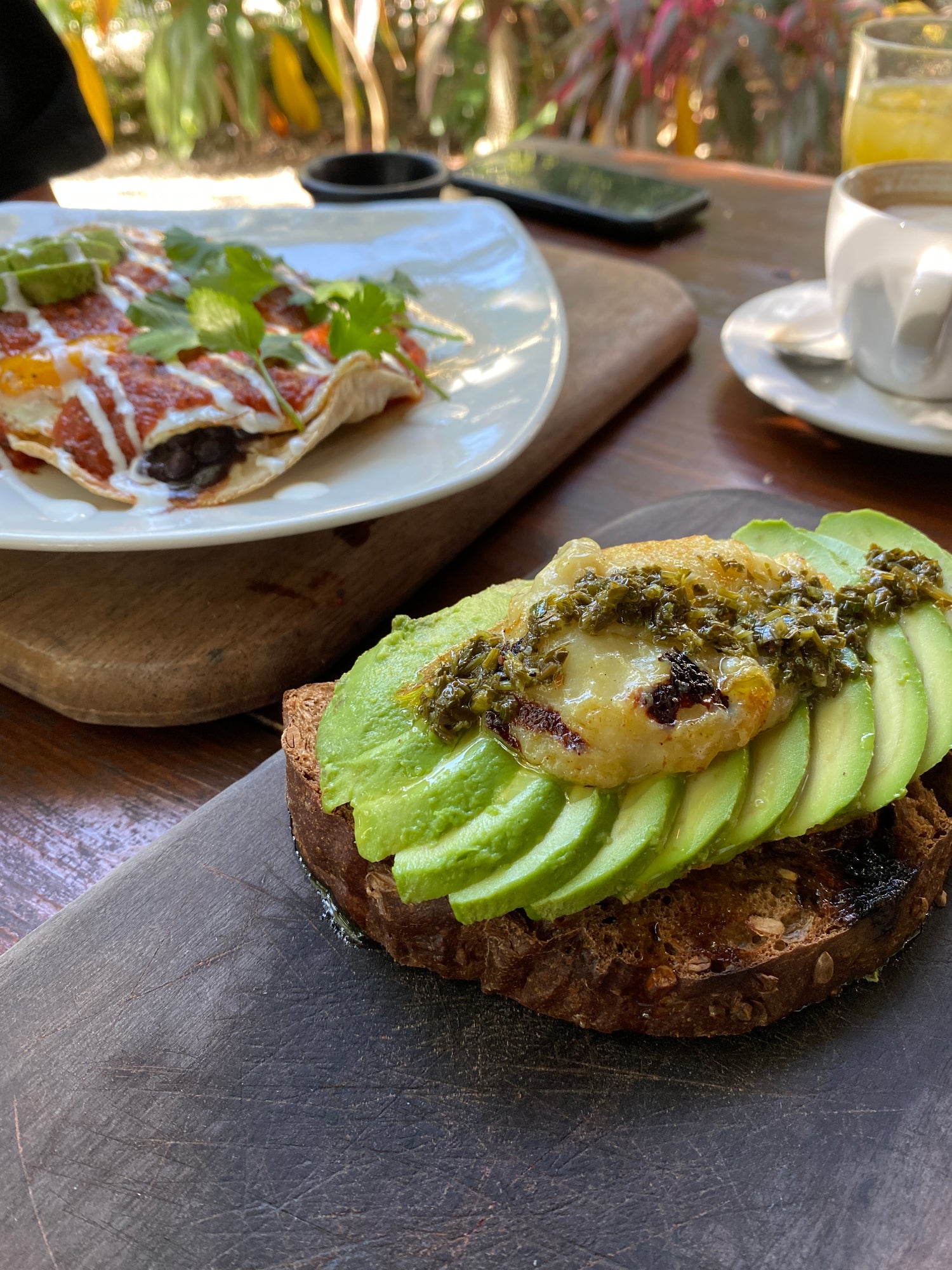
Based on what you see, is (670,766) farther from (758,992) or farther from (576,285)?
(576,285)

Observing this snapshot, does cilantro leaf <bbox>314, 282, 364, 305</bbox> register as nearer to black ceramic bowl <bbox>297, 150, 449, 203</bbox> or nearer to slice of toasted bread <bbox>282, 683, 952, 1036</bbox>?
black ceramic bowl <bbox>297, 150, 449, 203</bbox>

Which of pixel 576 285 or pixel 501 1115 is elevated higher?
pixel 576 285

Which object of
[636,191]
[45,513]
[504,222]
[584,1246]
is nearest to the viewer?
[584,1246]

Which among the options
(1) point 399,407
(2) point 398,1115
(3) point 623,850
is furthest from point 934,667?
(1) point 399,407

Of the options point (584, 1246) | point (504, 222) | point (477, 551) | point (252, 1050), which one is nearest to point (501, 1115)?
point (584, 1246)

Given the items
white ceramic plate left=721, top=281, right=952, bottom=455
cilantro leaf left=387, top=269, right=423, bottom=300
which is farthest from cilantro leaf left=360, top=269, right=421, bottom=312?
white ceramic plate left=721, top=281, right=952, bottom=455
